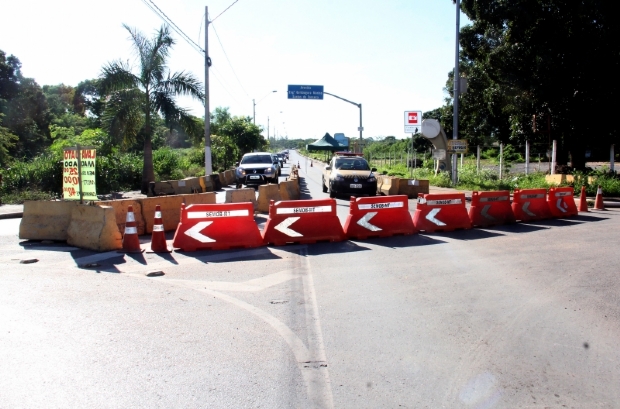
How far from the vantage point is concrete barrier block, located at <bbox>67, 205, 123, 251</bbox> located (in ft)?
34.1

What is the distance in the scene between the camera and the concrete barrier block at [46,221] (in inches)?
446

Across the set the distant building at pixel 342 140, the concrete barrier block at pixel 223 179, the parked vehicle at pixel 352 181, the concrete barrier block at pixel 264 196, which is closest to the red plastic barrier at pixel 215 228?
the concrete barrier block at pixel 264 196

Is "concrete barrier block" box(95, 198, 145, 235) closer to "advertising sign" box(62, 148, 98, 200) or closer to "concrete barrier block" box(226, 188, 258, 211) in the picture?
"advertising sign" box(62, 148, 98, 200)

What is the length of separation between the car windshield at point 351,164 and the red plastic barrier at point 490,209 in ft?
28.5

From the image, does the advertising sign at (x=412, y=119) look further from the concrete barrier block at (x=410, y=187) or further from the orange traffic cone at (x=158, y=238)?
the orange traffic cone at (x=158, y=238)

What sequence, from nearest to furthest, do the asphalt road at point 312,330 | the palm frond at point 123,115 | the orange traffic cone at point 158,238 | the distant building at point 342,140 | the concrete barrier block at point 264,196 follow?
the asphalt road at point 312,330, the orange traffic cone at point 158,238, the concrete barrier block at point 264,196, the palm frond at point 123,115, the distant building at point 342,140

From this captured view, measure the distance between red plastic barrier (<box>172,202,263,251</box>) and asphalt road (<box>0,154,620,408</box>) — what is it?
0.70m

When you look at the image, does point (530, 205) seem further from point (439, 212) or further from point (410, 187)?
point (410, 187)

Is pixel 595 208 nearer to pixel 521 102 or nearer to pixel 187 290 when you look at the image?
pixel 521 102

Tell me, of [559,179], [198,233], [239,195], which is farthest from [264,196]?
[559,179]

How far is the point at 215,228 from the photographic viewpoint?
10.5 metres

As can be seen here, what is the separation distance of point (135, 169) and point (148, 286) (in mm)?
20741

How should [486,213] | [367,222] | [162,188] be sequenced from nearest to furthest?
[367,222]
[486,213]
[162,188]

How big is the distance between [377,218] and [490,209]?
3.64 meters
